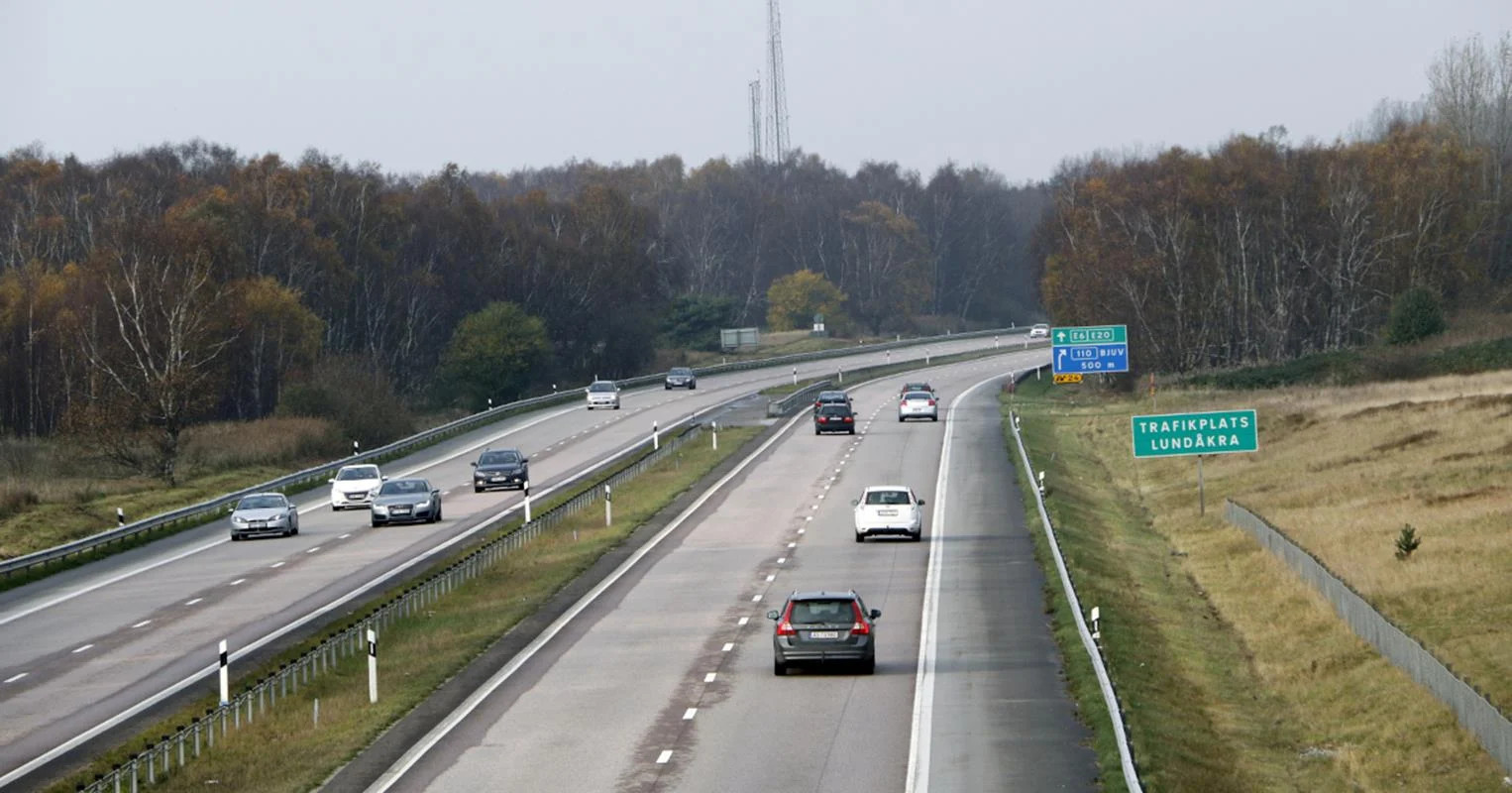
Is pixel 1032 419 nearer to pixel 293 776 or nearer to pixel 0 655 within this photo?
pixel 0 655

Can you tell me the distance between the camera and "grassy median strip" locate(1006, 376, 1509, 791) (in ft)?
82.8

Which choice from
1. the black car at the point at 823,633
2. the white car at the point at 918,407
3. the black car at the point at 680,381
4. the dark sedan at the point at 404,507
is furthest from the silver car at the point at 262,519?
the black car at the point at 680,381

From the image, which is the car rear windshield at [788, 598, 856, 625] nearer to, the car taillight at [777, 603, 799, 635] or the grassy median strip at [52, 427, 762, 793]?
the car taillight at [777, 603, 799, 635]

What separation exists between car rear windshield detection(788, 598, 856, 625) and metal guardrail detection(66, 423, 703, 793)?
6375mm

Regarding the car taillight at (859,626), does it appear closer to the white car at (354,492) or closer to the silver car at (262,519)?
the silver car at (262,519)

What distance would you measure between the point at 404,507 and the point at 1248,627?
2473cm

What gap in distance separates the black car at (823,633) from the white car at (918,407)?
5699 centimetres

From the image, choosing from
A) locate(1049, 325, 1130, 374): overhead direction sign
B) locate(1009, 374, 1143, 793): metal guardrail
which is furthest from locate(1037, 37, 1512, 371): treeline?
locate(1009, 374, 1143, 793): metal guardrail

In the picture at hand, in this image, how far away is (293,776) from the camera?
22.3 meters

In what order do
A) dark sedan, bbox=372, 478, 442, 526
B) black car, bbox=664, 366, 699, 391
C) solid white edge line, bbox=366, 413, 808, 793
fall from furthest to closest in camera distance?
black car, bbox=664, 366, 699, 391
dark sedan, bbox=372, 478, 442, 526
solid white edge line, bbox=366, 413, 808, 793

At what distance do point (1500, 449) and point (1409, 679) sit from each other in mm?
31006

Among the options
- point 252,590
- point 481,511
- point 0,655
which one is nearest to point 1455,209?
point 481,511

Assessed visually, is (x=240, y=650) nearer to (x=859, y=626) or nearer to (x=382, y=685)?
(x=382, y=685)

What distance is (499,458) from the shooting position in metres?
62.9
